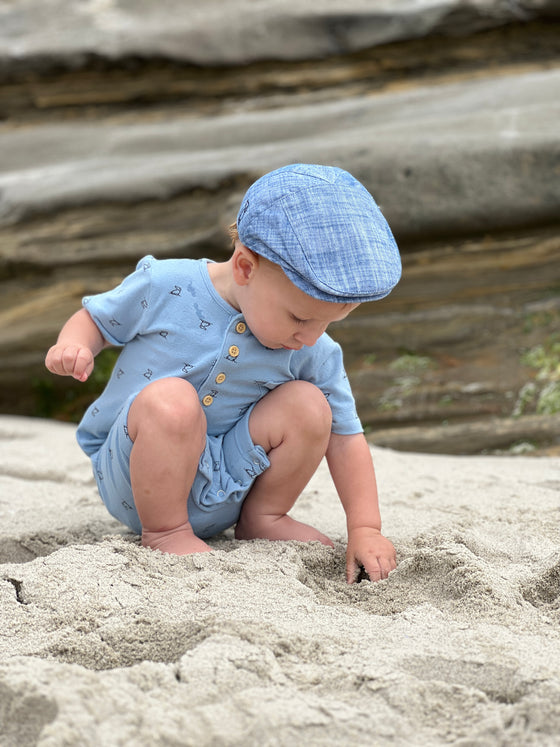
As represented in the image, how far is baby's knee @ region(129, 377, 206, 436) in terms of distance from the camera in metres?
1.73

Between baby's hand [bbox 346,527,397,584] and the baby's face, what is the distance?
1.47 feet

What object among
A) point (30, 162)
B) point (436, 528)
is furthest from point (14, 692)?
point (30, 162)

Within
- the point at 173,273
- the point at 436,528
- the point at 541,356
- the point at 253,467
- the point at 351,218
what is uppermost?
the point at 351,218

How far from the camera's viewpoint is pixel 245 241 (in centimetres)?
166

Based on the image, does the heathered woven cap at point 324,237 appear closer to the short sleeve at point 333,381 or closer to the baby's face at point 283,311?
the baby's face at point 283,311

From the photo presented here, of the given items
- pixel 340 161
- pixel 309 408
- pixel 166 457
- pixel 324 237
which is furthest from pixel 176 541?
pixel 340 161

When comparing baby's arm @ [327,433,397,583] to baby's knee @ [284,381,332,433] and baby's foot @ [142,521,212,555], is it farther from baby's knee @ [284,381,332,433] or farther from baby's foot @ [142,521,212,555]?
baby's foot @ [142,521,212,555]

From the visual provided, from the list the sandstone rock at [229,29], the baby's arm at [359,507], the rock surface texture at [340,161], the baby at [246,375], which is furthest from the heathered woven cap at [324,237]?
the sandstone rock at [229,29]

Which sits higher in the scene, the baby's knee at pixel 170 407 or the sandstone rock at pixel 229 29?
the sandstone rock at pixel 229 29

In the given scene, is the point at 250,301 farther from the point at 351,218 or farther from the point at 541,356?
the point at 541,356

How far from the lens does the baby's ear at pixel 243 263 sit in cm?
168

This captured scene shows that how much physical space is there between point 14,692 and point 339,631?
52 centimetres

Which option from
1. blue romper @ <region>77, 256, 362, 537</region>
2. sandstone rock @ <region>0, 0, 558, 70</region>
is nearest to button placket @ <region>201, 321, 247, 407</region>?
blue romper @ <region>77, 256, 362, 537</region>

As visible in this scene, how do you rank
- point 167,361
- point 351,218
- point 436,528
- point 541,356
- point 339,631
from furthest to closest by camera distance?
point 541,356
point 436,528
point 167,361
point 351,218
point 339,631
